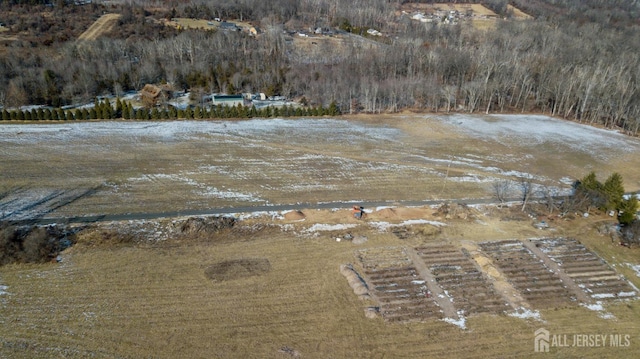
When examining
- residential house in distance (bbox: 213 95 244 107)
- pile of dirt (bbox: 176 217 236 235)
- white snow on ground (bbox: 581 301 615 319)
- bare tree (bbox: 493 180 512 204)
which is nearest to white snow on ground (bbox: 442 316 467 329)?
white snow on ground (bbox: 581 301 615 319)

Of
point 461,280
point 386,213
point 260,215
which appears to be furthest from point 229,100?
point 461,280

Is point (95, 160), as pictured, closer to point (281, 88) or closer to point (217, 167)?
point (217, 167)

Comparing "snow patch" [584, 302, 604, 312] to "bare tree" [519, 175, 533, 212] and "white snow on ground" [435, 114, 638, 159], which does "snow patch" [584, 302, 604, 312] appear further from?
"white snow on ground" [435, 114, 638, 159]

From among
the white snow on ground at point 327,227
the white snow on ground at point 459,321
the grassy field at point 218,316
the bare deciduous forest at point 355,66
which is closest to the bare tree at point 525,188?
the grassy field at point 218,316

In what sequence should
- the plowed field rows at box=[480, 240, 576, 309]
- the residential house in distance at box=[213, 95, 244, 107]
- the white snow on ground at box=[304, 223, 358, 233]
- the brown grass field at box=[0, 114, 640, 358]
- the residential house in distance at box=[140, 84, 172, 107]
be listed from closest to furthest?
the brown grass field at box=[0, 114, 640, 358], the plowed field rows at box=[480, 240, 576, 309], the white snow on ground at box=[304, 223, 358, 233], the residential house in distance at box=[140, 84, 172, 107], the residential house in distance at box=[213, 95, 244, 107]

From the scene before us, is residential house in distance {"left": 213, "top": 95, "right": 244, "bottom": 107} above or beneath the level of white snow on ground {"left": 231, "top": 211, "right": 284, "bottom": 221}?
above

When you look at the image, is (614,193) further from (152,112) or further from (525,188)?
(152,112)

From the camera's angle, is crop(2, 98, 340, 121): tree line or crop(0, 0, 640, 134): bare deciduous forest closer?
crop(2, 98, 340, 121): tree line

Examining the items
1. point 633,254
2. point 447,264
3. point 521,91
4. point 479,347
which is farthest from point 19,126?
point 521,91
